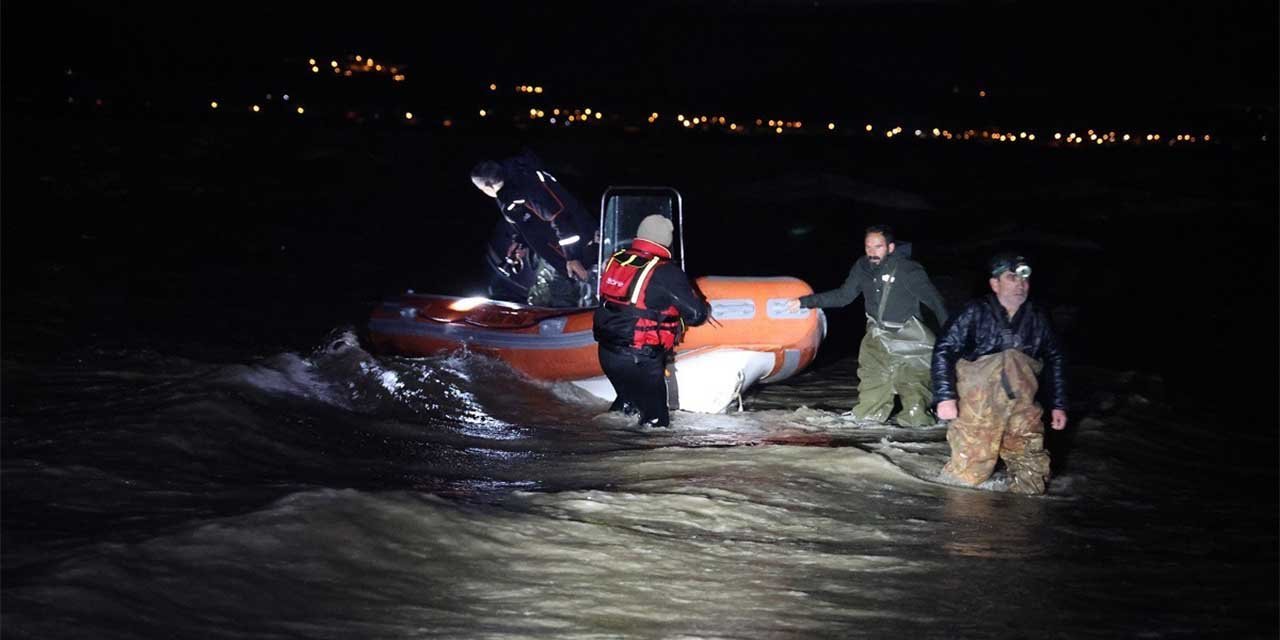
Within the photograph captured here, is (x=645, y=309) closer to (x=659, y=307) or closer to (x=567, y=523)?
(x=659, y=307)

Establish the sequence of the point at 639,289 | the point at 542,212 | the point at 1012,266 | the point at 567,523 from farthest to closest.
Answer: the point at 542,212 < the point at 639,289 < the point at 1012,266 < the point at 567,523

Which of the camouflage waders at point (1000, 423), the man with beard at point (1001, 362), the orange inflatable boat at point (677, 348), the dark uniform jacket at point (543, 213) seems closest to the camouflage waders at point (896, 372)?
the orange inflatable boat at point (677, 348)

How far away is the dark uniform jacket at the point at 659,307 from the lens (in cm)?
695

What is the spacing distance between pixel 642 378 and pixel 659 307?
1.53 ft

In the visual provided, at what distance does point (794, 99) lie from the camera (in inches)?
2525

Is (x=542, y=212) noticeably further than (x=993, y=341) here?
Yes

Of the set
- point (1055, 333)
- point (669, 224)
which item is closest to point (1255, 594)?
point (1055, 333)

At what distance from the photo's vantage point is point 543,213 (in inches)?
355

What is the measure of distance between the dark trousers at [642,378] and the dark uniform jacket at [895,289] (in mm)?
1229

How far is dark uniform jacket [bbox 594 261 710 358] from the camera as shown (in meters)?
6.95

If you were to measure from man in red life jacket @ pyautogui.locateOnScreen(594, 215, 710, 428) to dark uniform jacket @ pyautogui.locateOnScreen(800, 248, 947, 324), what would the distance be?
0.99m

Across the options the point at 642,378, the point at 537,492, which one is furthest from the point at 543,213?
the point at 537,492

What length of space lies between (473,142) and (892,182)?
1241 cm

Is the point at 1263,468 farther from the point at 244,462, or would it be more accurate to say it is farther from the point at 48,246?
the point at 48,246
